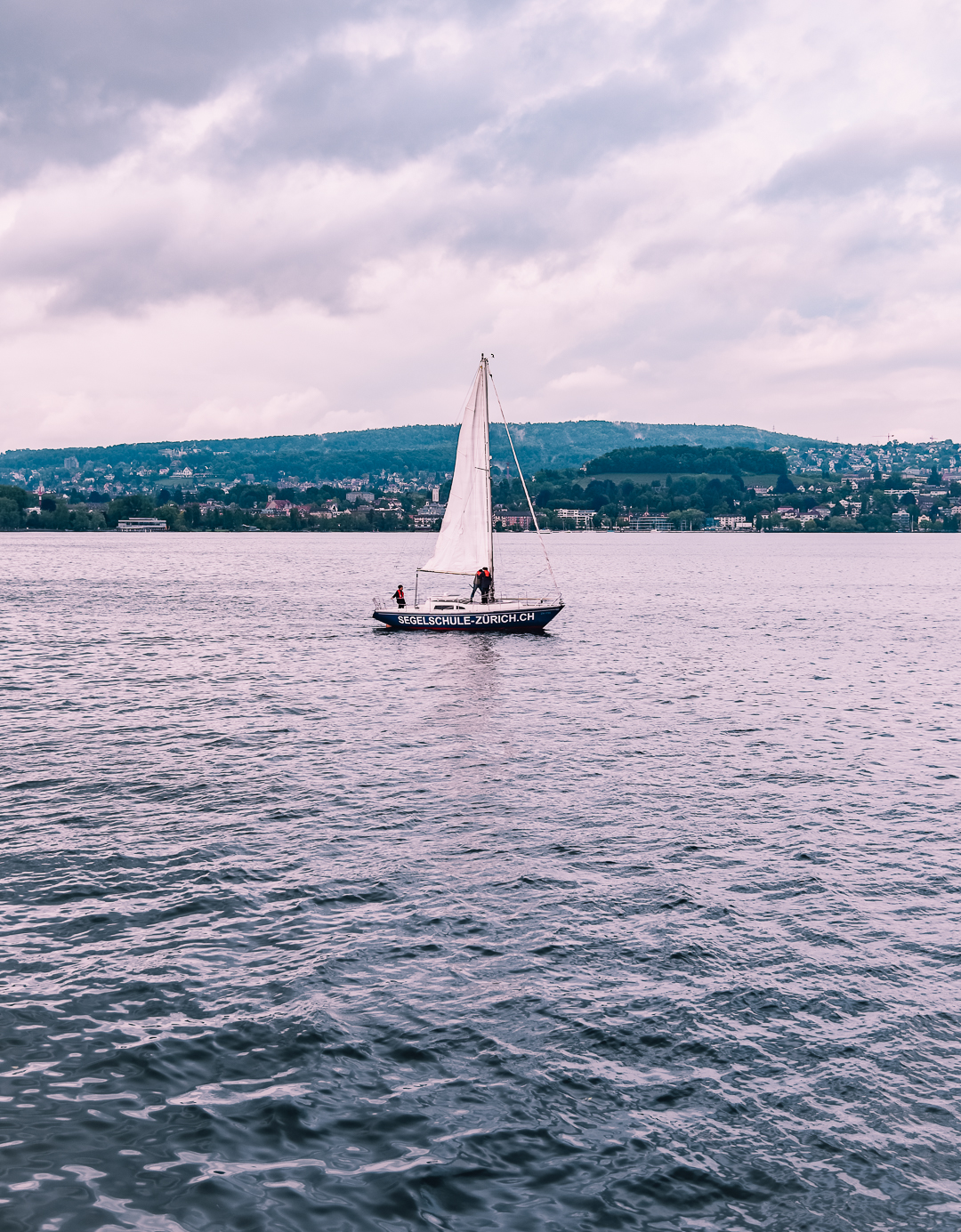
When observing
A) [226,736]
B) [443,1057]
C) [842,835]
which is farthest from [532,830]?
[226,736]

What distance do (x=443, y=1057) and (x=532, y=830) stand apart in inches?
445

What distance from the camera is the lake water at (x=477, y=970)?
1248 cm

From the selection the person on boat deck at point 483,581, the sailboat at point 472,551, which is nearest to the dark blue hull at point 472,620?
the sailboat at point 472,551

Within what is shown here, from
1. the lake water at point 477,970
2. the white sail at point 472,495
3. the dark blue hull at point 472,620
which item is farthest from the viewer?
the dark blue hull at point 472,620

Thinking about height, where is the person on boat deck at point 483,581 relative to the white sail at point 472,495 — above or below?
below

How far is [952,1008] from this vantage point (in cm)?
1695

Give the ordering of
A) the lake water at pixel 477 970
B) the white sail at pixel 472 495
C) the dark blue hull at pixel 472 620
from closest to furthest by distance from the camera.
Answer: the lake water at pixel 477 970
the white sail at pixel 472 495
the dark blue hull at pixel 472 620

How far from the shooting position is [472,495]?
226 ft

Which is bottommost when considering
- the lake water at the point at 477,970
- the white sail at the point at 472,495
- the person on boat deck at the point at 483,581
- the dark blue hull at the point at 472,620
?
the lake water at the point at 477,970

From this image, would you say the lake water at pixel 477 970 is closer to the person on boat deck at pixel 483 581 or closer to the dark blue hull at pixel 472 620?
the dark blue hull at pixel 472 620

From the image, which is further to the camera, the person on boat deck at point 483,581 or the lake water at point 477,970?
the person on boat deck at point 483,581

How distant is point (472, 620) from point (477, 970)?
2082 inches

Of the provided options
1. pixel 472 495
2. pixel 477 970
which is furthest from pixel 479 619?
pixel 477 970

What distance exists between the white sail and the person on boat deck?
0.50m
